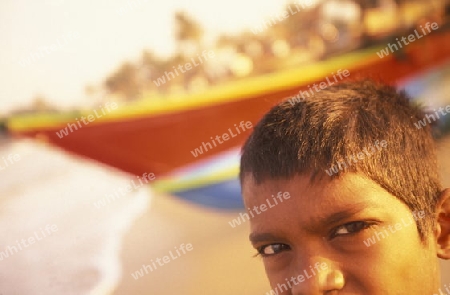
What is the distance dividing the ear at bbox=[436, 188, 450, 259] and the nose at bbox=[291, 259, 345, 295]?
0.18 meters

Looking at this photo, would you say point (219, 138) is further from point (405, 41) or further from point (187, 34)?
point (405, 41)

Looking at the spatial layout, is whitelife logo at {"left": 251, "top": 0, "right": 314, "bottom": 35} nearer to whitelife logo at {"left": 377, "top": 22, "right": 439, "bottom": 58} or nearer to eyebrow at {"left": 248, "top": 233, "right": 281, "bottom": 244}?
whitelife logo at {"left": 377, "top": 22, "right": 439, "bottom": 58}

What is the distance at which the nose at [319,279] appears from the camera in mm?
658

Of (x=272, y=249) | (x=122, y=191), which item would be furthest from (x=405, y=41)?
(x=122, y=191)

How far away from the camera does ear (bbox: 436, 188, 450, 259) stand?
0.75 metres

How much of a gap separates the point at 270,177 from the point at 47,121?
53 centimetres

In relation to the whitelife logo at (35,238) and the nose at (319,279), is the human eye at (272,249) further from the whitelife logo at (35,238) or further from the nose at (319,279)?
the whitelife logo at (35,238)

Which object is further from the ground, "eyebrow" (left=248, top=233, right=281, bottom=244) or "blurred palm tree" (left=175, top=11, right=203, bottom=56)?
"blurred palm tree" (left=175, top=11, right=203, bottom=56)

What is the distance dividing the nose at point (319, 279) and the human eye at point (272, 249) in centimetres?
6

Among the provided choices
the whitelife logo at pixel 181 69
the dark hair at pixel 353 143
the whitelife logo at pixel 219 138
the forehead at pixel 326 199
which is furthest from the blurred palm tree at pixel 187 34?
the forehead at pixel 326 199

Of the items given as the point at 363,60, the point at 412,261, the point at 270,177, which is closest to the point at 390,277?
the point at 412,261

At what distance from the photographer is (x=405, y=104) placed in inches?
31.0

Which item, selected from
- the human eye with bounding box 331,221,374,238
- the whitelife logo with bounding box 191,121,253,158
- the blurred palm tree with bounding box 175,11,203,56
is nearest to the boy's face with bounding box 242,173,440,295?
the human eye with bounding box 331,221,374,238

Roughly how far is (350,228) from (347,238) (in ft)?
0.05
